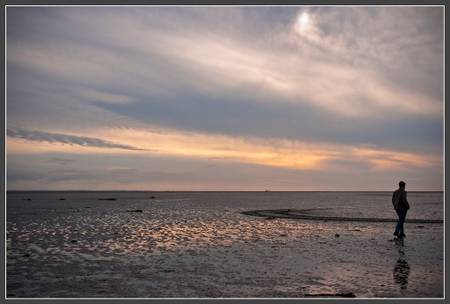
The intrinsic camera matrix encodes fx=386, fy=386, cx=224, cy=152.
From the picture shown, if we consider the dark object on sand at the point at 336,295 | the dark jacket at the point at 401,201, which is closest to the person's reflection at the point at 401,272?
the dark object on sand at the point at 336,295

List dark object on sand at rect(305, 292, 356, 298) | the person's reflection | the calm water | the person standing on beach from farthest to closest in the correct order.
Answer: the person standing on beach < the person's reflection < the calm water < dark object on sand at rect(305, 292, 356, 298)

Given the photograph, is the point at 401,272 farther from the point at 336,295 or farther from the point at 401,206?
the point at 401,206

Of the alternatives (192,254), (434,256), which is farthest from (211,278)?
(434,256)

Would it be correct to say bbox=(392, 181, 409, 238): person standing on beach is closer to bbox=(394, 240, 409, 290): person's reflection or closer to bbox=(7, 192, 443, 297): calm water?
bbox=(7, 192, 443, 297): calm water

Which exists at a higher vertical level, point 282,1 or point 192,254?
point 282,1

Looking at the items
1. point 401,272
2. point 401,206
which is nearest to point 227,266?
point 401,272

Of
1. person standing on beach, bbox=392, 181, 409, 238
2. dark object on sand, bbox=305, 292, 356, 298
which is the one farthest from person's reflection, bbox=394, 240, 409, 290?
person standing on beach, bbox=392, 181, 409, 238

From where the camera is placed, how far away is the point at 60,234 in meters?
30.4

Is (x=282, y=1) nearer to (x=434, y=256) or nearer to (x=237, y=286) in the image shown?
(x=237, y=286)

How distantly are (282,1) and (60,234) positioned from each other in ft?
86.7

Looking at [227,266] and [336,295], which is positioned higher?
[336,295]

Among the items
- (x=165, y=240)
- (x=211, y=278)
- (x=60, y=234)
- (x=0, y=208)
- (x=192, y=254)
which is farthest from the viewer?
(x=60, y=234)

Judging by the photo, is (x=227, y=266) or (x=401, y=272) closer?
(x=401, y=272)

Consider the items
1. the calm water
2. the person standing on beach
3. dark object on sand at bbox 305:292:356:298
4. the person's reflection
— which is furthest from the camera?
the person standing on beach
